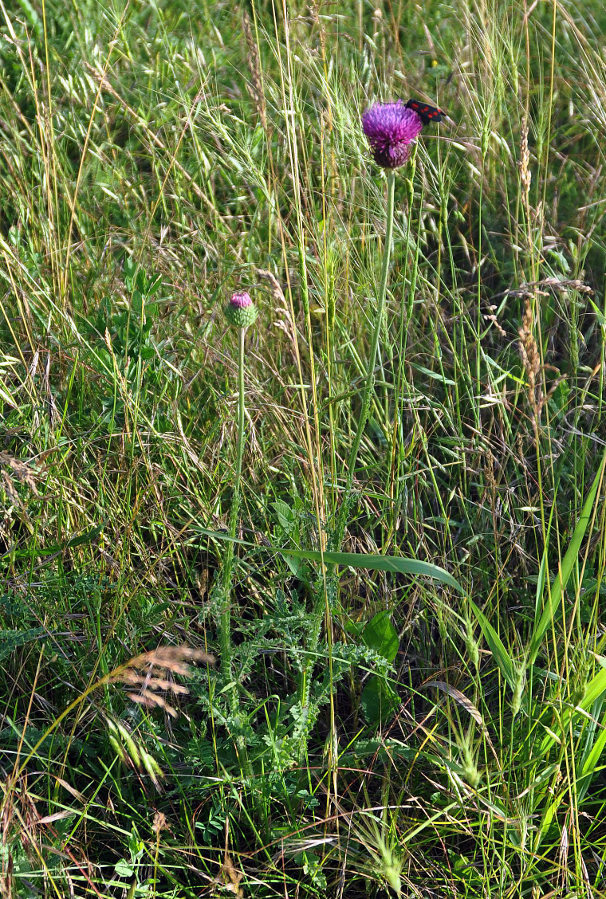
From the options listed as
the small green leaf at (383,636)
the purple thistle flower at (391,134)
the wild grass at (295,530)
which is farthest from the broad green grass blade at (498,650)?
Answer: the purple thistle flower at (391,134)

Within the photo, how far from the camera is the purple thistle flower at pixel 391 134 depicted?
3.67ft

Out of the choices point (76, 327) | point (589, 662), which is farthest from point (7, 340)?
point (589, 662)

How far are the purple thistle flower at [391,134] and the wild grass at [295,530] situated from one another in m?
0.12

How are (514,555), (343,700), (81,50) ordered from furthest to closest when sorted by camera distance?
1. (81,50)
2. (514,555)
3. (343,700)

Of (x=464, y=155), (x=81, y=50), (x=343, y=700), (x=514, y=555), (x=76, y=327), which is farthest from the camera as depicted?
(x=81, y=50)

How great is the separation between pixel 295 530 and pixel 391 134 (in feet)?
2.07

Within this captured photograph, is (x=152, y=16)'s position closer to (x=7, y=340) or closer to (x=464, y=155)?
(x=464, y=155)

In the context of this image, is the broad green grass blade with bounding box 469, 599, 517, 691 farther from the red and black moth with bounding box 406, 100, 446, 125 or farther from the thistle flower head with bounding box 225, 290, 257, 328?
the red and black moth with bounding box 406, 100, 446, 125

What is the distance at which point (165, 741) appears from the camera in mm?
1247

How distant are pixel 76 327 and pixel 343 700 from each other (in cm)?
99

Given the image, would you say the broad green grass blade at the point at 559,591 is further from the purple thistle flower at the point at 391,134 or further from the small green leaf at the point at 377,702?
the purple thistle flower at the point at 391,134

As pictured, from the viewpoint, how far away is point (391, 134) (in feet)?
3.69

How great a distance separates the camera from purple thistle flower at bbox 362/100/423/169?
1119mm

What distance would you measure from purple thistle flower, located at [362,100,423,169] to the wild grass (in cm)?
12
